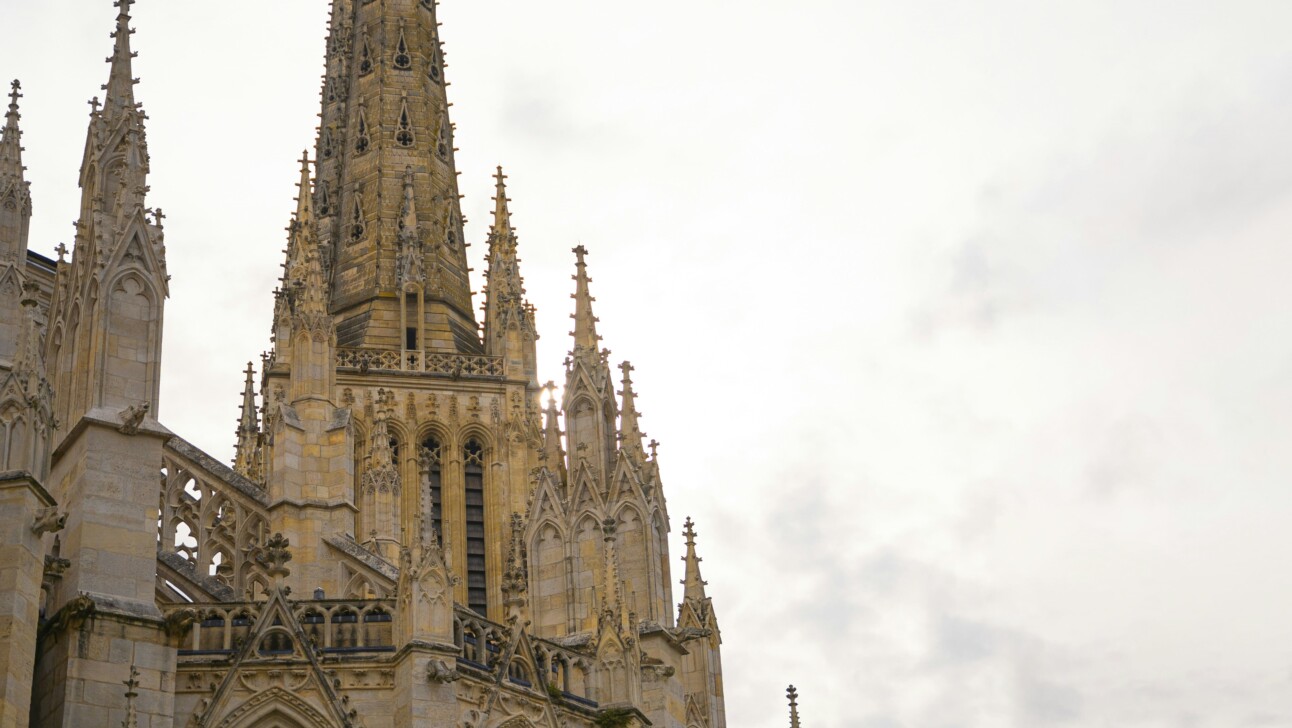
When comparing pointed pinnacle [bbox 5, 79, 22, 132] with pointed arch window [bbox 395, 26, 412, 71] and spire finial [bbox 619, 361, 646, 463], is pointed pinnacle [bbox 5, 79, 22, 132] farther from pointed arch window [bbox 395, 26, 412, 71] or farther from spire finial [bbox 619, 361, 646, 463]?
pointed arch window [bbox 395, 26, 412, 71]

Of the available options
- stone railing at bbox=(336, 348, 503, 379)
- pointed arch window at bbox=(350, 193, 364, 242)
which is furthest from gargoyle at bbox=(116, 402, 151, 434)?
pointed arch window at bbox=(350, 193, 364, 242)

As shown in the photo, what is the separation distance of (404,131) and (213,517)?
2578cm

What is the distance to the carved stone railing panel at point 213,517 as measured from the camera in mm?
28031

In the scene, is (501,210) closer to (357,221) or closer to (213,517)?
(357,221)

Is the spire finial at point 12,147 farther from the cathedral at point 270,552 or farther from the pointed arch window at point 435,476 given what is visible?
the pointed arch window at point 435,476

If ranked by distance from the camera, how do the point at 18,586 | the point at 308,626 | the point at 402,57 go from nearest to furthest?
the point at 18,586 < the point at 308,626 < the point at 402,57

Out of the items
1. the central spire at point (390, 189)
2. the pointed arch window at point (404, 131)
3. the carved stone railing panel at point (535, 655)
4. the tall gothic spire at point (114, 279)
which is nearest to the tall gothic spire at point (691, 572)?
the carved stone railing panel at point (535, 655)

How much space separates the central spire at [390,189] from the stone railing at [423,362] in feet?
1.22

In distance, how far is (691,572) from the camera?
3069 centimetres

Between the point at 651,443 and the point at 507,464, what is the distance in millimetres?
18423

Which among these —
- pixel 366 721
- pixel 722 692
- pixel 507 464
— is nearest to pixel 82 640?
pixel 366 721

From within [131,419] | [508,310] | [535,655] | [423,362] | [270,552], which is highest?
[508,310]

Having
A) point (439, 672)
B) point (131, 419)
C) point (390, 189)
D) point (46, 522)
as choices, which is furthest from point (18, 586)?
point (390, 189)

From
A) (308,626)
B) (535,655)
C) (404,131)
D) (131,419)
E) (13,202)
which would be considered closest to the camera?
(131,419)
